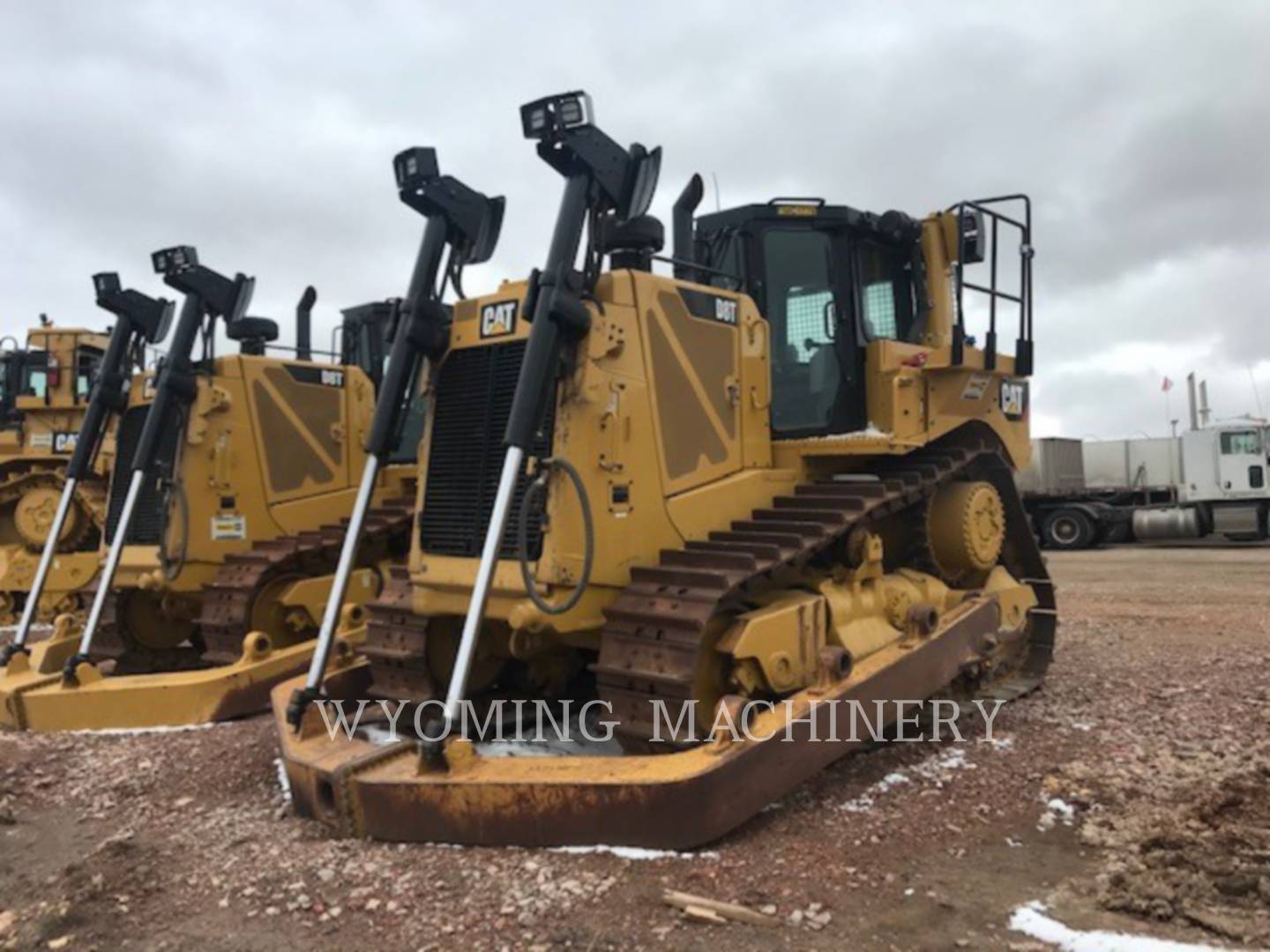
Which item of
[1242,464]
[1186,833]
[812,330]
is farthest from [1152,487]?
[1186,833]

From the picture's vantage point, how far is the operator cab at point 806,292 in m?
6.26

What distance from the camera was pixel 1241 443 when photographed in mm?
22188

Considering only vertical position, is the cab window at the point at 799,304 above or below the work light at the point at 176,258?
below

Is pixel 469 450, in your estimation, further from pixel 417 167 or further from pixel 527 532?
pixel 417 167

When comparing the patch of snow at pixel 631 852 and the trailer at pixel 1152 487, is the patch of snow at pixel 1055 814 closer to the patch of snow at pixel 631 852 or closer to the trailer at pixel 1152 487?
the patch of snow at pixel 631 852

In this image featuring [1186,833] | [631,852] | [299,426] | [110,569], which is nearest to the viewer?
[631,852]

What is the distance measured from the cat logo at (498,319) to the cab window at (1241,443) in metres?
21.7

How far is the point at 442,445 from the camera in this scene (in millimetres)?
5348

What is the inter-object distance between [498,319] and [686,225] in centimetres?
135

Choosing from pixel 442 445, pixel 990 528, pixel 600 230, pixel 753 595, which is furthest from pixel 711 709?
pixel 990 528

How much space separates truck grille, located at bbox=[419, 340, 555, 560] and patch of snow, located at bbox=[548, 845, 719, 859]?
1.41 m

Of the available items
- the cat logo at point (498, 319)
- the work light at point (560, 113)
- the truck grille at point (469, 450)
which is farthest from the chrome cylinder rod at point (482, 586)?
the work light at point (560, 113)

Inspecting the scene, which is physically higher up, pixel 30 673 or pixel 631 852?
pixel 30 673

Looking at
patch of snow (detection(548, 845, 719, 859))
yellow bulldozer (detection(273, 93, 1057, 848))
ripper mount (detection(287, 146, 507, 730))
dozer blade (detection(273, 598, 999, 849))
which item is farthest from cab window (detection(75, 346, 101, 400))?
patch of snow (detection(548, 845, 719, 859))
